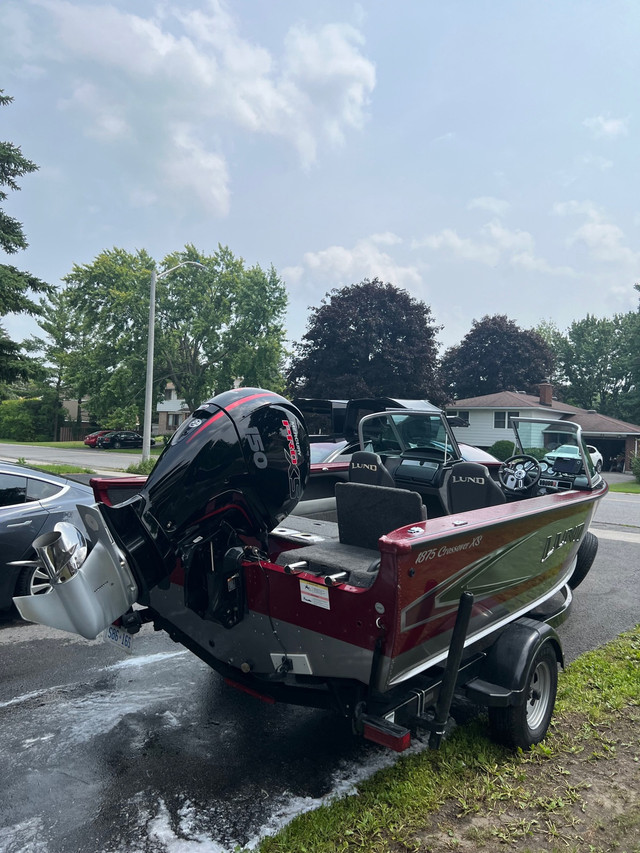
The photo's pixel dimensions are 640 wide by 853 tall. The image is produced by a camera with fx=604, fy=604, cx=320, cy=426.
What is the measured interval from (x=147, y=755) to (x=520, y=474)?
378 cm

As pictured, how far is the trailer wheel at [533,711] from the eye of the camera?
328 centimetres

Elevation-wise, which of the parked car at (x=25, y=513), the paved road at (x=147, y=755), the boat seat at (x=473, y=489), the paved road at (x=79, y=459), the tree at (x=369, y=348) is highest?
the tree at (x=369, y=348)

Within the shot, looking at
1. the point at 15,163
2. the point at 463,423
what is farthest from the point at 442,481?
the point at 15,163

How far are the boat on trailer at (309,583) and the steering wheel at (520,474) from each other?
4.34 ft

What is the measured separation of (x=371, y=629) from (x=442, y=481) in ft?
10.9

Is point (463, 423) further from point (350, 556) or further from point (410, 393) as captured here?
point (410, 393)

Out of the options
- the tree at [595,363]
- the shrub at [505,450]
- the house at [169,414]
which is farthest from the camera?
the house at [169,414]

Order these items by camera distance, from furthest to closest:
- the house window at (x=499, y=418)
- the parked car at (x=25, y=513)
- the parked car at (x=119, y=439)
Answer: the parked car at (x=119, y=439) < the house window at (x=499, y=418) < the parked car at (x=25, y=513)

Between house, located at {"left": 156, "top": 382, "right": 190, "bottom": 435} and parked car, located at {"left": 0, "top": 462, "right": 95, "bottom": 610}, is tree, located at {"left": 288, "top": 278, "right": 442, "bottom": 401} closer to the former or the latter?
parked car, located at {"left": 0, "top": 462, "right": 95, "bottom": 610}

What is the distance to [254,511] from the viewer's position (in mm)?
3311

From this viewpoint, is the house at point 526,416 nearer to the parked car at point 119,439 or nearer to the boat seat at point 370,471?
the parked car at point 119,439

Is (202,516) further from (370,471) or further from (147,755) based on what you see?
(370,471)

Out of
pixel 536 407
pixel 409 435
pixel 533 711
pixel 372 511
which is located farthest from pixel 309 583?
pixel 536 407

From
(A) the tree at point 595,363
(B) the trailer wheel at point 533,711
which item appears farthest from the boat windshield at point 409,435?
(A) the tree at point 595,363
